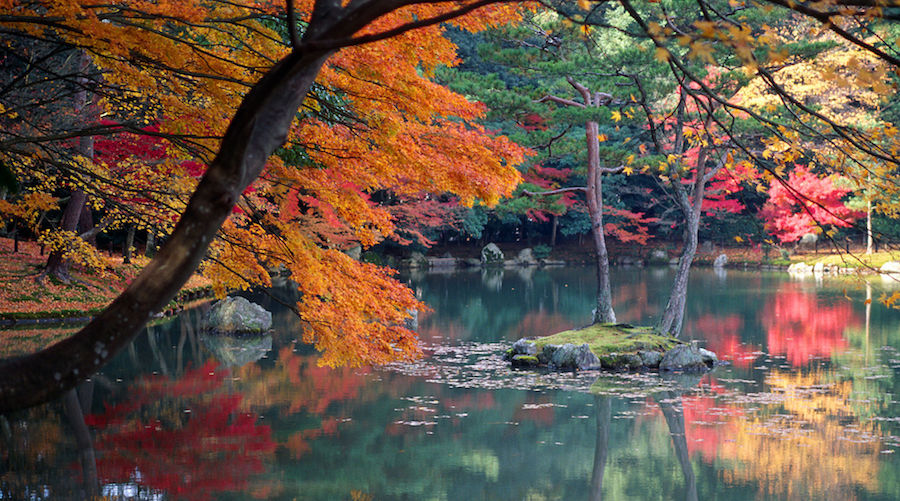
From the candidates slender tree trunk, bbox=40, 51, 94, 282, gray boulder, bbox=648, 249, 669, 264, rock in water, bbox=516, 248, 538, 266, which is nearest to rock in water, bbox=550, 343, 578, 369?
slender tree trunk, bbox=40, 51, 94, 282

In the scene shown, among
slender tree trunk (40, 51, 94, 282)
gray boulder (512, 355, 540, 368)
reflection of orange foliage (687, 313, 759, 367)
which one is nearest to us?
gray boulder (512, 355, 540, 368)

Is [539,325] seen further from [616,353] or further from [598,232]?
[616,353]

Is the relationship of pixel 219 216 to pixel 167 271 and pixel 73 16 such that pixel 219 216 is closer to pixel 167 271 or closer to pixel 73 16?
pixel 167 271

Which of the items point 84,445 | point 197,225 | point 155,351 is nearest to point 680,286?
point 155,351

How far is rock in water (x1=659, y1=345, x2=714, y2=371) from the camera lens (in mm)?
12117

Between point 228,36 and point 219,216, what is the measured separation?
3760 mm

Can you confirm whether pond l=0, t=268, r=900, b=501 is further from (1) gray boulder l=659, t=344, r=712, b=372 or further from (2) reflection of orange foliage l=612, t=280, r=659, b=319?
(2) reflection of orange foliage l=612, t=280, r=659, b=319

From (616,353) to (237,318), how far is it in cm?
750

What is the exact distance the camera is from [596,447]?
8273 mm

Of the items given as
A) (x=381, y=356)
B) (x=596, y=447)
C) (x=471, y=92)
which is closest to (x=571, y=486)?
(x=596, y=447)

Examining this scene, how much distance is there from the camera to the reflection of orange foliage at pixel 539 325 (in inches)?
633

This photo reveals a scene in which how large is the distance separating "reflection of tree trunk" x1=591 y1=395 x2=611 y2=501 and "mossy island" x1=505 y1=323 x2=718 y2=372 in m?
1.84

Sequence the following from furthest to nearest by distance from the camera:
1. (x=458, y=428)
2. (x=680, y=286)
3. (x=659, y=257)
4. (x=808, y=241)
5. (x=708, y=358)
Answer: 1. (x=659, y=257)
2. (x=808, y=241)
3. (x=680, y=286)
4. (x=708, y=358)
5. (x=458, y=428)

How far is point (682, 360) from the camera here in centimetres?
1213
